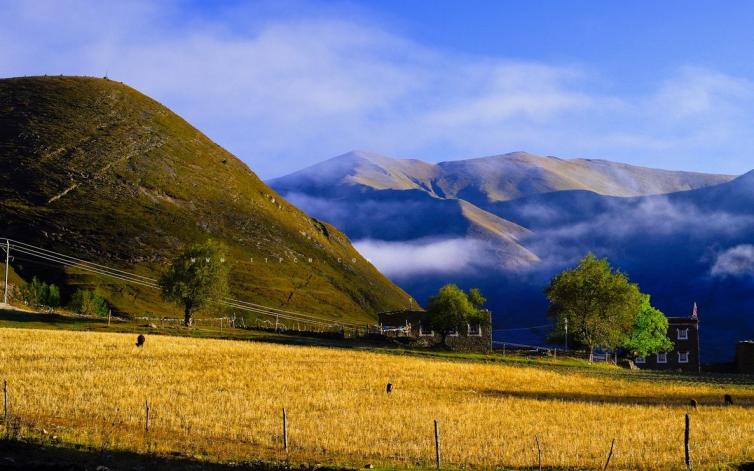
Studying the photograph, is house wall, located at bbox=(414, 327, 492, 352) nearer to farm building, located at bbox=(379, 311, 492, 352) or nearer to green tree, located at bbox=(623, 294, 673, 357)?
farm building, located at bbox=(379, 311, 492, 352)

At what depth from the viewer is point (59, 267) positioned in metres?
188

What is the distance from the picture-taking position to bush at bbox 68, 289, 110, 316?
150375 mm

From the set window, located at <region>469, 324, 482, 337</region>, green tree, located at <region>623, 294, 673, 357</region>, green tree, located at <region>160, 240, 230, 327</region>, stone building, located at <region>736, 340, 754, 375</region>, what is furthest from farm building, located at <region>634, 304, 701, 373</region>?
green tree, located at <region>160, 240, 230, 327</region>

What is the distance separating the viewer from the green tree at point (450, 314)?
133m

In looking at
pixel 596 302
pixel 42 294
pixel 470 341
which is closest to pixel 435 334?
pixel 470 341

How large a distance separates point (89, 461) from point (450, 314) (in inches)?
4316

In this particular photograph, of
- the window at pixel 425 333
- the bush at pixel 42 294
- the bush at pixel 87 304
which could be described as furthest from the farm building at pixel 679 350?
the bush at pixel 42 294

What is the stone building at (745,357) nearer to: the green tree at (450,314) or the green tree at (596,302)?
the green tree at (596,302)

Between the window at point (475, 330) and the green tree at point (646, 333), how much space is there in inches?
930

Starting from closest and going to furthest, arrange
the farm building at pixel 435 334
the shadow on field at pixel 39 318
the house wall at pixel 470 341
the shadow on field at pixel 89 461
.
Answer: the shadow on field at pixel 89 461
the shadow on field at pixel 39 318
the house wall at pixel 470 341
the farm building at pixel 435 334

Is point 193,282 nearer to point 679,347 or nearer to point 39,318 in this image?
point 39,318

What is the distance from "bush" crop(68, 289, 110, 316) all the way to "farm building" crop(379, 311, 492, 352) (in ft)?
174

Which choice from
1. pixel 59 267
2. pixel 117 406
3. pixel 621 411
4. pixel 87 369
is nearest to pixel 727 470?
A: pixel 621 411

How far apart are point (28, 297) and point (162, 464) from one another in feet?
423
